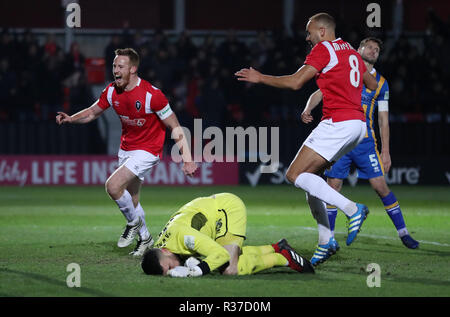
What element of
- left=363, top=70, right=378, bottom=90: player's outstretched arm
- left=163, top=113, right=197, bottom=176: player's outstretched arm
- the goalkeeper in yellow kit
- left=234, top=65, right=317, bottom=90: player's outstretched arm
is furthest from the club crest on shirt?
left=363, top=70, right=378, bottom=90: player's outstretched arm

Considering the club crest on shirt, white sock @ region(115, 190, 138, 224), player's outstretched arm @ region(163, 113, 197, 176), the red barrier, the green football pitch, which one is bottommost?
the red barrier

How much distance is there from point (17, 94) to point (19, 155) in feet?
6.16

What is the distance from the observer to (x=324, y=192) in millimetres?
7238

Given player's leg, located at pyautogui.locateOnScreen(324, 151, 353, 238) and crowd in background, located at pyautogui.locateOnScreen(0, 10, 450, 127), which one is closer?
player's leg, located at pyautogui.locateOnScreen(324, 151, 353, 238)

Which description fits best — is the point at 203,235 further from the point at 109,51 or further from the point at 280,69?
the point at 109,51

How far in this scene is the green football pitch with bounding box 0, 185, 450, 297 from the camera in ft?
20.4

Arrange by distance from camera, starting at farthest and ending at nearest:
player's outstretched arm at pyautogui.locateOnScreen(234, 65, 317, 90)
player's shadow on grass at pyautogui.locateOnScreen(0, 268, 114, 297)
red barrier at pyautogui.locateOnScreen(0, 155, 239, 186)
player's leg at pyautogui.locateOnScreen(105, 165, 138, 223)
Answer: red barrier at pyautogui.locateOnScreen(0, 155, 239, 186)
player's leg at pyautogui.locateOnScreen(105, 165, 138, 223)
player's outstretched arm at pyautogui.locateOnScreen(234, 65, 317, 90)
player's shadow on grass at pyautogui.locateOnScreen(0, 268, 114, 297)

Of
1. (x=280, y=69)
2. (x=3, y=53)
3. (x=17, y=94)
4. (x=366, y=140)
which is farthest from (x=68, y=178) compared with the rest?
(x=366, y=140)

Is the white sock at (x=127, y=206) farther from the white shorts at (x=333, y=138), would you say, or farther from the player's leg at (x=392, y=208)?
the player's leg at (x=392, y=208)

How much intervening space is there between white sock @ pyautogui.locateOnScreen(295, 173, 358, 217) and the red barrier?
10.7 meters

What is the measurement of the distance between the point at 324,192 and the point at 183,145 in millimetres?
1844

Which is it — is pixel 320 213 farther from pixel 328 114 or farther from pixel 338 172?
pixel 338 172

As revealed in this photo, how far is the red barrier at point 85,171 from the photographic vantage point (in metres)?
18.0

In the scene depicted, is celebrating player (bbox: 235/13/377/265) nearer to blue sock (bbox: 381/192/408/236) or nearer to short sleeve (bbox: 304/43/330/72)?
short sleeve (bbox: 304/43/330/72)
